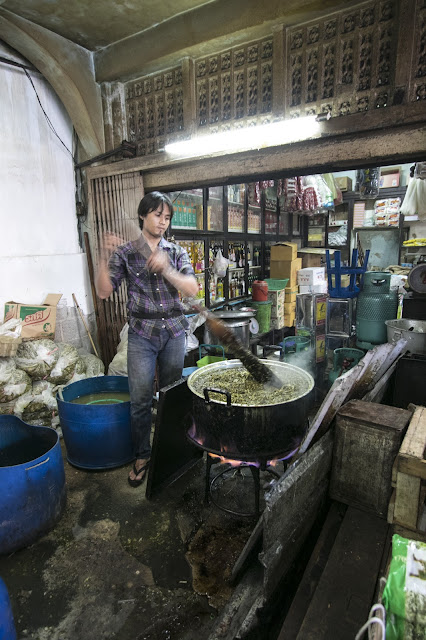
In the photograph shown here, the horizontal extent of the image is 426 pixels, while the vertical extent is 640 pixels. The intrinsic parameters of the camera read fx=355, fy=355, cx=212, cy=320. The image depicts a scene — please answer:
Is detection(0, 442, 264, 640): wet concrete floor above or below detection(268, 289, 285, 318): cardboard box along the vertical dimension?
below

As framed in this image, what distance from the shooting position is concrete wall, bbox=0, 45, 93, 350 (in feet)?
14.4

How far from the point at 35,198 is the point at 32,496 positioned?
3730mm

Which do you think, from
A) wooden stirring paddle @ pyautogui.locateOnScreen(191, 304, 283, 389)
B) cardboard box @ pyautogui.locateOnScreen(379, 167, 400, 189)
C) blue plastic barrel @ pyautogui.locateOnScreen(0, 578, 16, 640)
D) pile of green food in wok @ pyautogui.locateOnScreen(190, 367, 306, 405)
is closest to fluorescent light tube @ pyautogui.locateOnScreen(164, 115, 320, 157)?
wooden stirring paddle @ pyautogui.locateOnScreen(191, 304, 283, 389)

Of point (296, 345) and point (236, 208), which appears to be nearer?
point (296, 345)

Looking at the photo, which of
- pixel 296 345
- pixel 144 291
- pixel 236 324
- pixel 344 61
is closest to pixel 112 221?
pixel 144 291

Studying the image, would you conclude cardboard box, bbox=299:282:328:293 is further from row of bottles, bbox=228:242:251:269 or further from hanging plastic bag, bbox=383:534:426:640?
hanging plastic bag, bbox=383:534:426:640

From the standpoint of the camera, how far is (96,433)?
348 centimetres

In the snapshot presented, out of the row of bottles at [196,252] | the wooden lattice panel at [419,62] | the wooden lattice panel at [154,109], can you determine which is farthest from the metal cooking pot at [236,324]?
the wooden lattice panel at [419,62]

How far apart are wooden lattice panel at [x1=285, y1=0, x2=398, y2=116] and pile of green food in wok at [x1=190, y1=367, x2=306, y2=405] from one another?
8.74 feet

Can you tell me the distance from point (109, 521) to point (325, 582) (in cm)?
193

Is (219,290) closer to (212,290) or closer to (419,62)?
(212,290)

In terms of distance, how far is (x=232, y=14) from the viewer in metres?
3.57

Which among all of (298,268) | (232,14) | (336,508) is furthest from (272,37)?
(298,268)

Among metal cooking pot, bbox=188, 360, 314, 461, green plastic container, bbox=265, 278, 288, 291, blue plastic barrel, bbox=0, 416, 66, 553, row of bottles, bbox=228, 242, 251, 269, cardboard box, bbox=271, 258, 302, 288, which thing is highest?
row of bottles, bbox=228, 242, 251, 269
